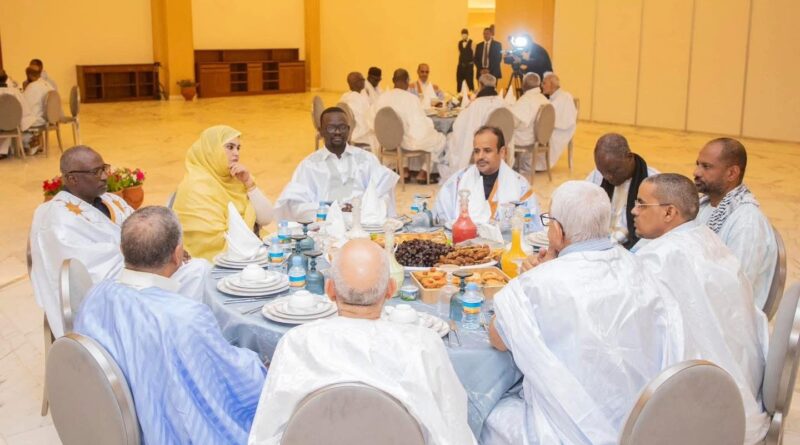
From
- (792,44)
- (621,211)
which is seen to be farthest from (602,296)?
(792,44)

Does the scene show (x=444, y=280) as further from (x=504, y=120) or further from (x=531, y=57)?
(x=531, y=57)

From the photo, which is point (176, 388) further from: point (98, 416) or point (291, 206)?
point (291, 206)

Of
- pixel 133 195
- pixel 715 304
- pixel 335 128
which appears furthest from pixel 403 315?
pixel 133 195

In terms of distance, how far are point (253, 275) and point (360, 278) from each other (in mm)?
1137

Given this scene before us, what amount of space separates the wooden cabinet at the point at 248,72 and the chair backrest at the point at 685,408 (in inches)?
726

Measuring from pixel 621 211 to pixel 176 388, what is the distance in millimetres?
3029

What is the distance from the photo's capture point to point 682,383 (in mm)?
2225

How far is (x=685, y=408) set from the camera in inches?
89.1

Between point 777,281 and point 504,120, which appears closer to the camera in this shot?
point 777,281

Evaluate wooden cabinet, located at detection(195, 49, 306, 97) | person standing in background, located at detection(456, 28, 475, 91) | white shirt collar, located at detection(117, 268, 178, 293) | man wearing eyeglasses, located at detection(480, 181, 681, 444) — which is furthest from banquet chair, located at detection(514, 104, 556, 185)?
wooden cabinet, located at detection(195, 49, 306, 97)

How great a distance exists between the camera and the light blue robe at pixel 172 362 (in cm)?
→ 246

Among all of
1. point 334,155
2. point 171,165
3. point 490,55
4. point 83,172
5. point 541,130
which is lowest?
point 171,165

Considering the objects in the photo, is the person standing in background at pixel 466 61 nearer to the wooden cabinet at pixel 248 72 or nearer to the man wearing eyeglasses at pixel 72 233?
the wooden cabinet at pixel 248 72

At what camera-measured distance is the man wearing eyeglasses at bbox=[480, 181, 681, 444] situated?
98.7 inches
